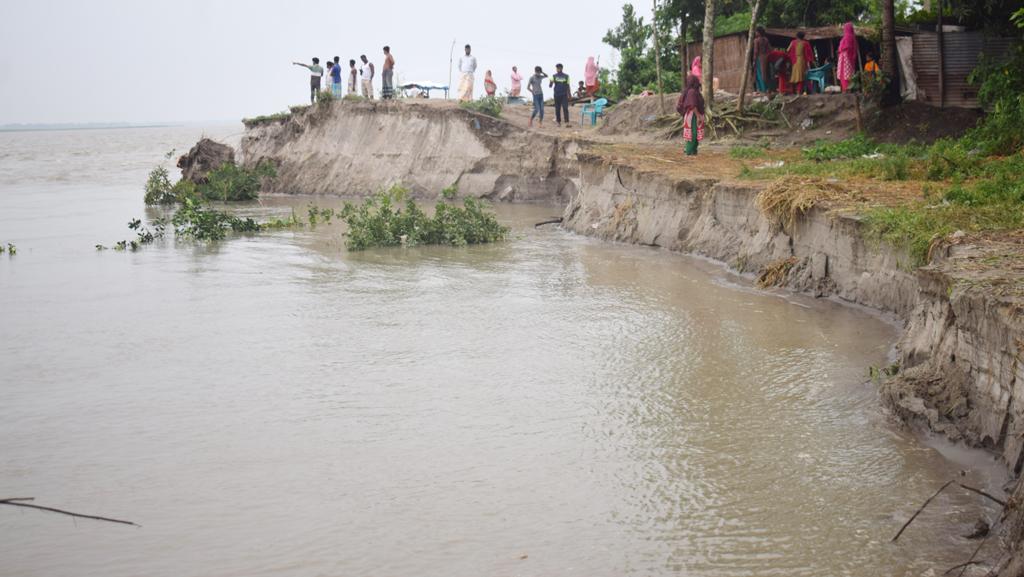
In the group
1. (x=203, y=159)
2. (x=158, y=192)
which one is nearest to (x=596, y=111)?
(x=158, y=192)

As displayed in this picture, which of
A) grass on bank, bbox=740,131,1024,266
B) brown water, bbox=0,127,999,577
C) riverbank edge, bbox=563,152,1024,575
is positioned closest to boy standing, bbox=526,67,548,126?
riverbank edge, bbox=563,152,1024,575

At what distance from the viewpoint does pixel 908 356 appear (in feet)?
23.8

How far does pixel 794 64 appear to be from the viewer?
2159cm

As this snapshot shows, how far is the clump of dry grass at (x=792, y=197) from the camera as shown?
11445 millimetres

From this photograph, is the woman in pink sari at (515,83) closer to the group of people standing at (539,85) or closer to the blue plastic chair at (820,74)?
the group of people standing at (539,85)

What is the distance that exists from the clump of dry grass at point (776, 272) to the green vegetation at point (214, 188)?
754 inches

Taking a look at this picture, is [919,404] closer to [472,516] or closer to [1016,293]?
[1016,293]

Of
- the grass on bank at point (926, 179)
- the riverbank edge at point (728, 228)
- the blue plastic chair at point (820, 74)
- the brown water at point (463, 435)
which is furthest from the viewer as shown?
the blue plastic chair at point (820, 74)

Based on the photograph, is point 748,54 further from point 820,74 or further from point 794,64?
point 820,74

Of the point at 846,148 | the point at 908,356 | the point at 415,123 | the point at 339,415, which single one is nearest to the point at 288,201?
the point at 415,123

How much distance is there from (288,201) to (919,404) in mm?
Answer: 23565

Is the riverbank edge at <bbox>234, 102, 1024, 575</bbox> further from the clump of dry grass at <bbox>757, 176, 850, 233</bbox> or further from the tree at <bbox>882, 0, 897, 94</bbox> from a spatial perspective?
the tree at <bbox>882, 0, 897, 94</bbox>

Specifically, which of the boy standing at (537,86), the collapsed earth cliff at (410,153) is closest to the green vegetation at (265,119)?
the collapsed earth cliff at (410,153)

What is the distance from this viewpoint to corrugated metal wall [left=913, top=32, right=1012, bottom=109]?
1772 centimetres
